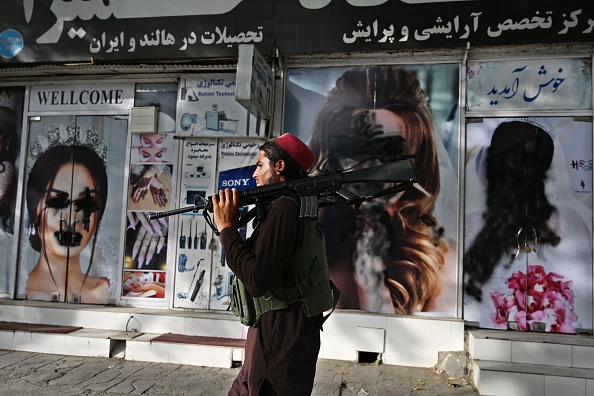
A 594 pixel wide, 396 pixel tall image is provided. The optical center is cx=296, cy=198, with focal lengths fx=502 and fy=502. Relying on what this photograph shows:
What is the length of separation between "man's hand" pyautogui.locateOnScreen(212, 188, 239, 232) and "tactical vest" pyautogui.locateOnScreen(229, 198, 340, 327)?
0.24 m

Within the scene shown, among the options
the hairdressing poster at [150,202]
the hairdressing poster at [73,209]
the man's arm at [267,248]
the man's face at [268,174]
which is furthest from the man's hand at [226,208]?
the hairdressing poster at [73,209]

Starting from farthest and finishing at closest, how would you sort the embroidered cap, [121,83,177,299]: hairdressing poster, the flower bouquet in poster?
[121,83,177,299]: hairdressing poster, the flower bouquet in poster, the embroidered cap

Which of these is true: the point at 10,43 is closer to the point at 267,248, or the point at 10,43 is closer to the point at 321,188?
the point at 321,188

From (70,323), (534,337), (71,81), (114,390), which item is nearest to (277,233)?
(114,390)

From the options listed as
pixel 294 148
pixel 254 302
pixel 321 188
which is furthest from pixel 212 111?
pixel 254 302

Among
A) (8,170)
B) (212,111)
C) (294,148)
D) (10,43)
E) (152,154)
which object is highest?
(10,43)

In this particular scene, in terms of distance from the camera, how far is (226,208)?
2090 millimetres

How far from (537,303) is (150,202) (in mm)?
4781

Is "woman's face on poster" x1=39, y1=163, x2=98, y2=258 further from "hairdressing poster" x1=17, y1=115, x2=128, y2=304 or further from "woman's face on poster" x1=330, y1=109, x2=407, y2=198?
"woman's face on poster" x1=330, y1=109, x2=407, y2=198

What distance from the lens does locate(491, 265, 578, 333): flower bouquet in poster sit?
5.44 m

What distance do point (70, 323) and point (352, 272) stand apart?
3478 millimetres

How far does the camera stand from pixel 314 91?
6.12m

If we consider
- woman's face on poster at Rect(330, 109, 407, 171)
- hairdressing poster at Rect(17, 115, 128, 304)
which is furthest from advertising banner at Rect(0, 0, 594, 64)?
hairdressing poster at Rect(17, 115, 128, 304)

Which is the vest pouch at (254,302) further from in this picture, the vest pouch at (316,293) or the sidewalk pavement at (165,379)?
the sidewalk pavement at (165,379)
